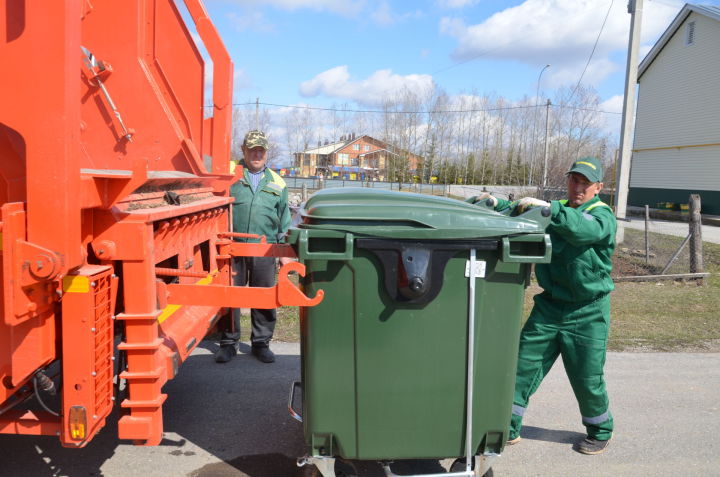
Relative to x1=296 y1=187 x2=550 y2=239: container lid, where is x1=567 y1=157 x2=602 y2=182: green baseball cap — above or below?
above

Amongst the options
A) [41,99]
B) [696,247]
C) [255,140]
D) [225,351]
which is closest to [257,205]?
[255,140]

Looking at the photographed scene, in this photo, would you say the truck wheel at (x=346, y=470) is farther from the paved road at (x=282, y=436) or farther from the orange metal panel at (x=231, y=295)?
the orange metal panel at (x=231, y=295)

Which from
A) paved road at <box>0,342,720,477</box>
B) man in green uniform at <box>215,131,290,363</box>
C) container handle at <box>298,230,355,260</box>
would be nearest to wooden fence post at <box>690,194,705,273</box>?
paved road at <box>0,342,720,477</box>

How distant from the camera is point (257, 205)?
14.8ft

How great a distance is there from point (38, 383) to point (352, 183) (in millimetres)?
38117

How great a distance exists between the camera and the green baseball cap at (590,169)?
317 cm

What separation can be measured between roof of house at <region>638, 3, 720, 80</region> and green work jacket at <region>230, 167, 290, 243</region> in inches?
932

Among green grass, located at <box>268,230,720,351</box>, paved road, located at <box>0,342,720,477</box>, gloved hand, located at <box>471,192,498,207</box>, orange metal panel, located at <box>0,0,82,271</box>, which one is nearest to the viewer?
orange metal panel, located at <box>0,0,82,271</box>

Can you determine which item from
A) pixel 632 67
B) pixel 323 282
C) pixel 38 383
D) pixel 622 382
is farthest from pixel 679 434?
pixel 632 67

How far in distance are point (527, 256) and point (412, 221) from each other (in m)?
0.53

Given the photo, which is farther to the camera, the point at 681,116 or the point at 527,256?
the point at 681,116

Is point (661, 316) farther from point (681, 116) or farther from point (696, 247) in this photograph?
point (681, 116)

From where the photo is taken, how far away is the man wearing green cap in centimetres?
308

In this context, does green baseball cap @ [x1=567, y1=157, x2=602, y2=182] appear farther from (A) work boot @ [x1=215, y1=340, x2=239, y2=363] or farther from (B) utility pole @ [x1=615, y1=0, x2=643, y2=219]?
(B) utility pole @ [x1=615, y1=0, x2=643, y2=219]
